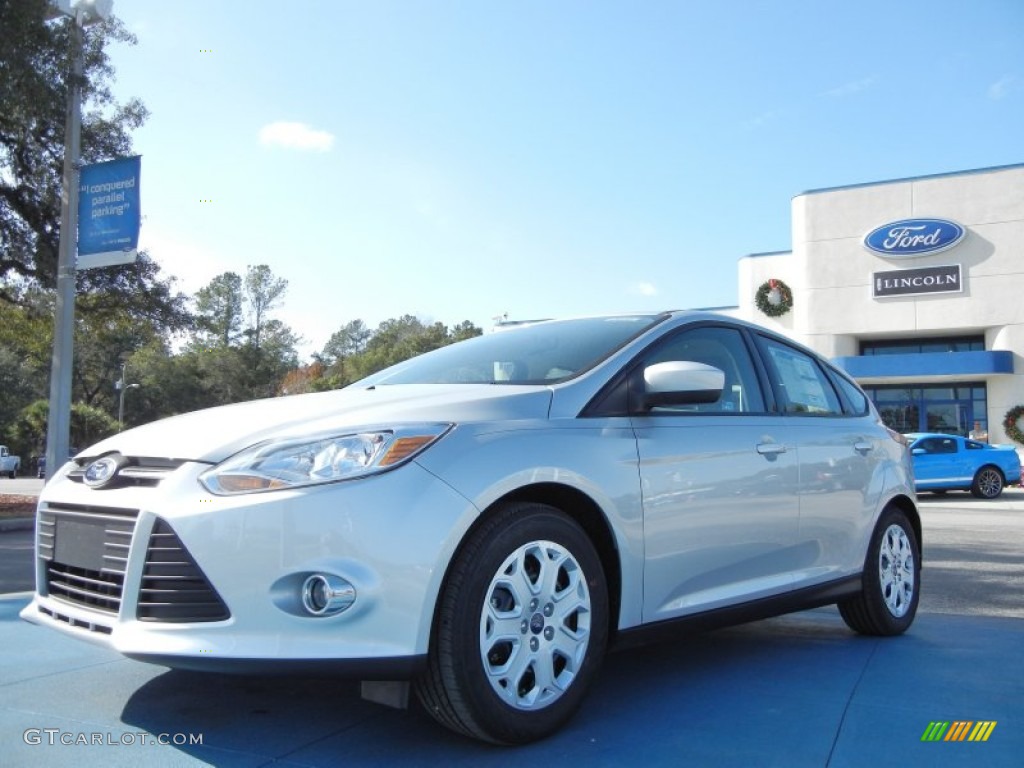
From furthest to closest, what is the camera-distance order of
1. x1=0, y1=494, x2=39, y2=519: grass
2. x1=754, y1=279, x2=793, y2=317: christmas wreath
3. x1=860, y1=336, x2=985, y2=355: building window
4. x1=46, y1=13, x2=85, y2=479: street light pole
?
1. x1=754, y1=279, x2=793, y2=317: christmas wreath
2. x1=860, y1=336, x2=985, y2=355: building window
3. x1=0, y1=494, x2=39, y2=519: grass
4. x1=46, y1=13, x2=85, y2=479: street light pole

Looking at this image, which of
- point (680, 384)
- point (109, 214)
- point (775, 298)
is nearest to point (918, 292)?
point (775, 298)

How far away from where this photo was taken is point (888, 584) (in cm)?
495

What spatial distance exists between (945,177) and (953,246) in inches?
107

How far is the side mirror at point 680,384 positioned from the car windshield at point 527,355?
0.85 feet

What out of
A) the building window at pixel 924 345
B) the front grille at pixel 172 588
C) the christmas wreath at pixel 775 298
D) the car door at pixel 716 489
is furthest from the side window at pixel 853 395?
the building window at pixel 924 345

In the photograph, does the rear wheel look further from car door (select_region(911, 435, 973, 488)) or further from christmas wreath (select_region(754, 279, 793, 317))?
christmas wreath (select_region(754, 279, 793, 317))

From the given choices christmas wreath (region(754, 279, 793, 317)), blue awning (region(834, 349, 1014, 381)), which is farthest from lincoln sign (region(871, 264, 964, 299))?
christmas wreath (region(754, 279, 793, 317))

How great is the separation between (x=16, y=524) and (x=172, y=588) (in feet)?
41.2

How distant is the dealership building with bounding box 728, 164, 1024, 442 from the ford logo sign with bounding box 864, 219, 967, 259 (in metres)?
0.04

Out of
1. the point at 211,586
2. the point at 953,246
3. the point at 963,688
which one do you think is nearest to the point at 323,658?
the point at 211,586

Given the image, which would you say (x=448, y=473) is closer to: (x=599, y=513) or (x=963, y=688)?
(x=599, y=513)

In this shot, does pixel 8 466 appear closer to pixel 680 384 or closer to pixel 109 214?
pixel 109 214

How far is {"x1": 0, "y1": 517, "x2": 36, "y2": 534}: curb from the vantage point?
13.4m

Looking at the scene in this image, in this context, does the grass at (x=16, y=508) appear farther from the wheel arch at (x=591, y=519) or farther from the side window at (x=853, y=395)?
the wheel arch at (x=591, y=519)
